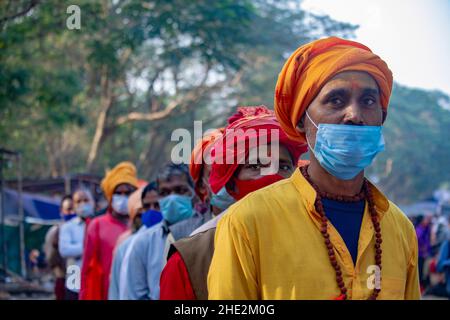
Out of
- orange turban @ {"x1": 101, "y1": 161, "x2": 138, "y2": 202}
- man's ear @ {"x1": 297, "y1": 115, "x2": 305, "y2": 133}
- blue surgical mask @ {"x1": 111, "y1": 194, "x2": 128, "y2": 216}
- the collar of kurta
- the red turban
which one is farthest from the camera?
orange turban @ {"x1": 101, "y1": 161, "x2": 138, "y2": 202}

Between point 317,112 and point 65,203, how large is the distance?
8714 millimetres

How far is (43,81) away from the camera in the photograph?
53.9 ft

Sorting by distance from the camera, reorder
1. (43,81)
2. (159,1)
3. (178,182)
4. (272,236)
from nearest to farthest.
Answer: (272,236) → (178,182) → (43,81) → (159,1)

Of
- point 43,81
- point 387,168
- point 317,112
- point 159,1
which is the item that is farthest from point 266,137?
point 387,168

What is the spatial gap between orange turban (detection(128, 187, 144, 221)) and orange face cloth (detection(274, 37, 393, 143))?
465 centimetres

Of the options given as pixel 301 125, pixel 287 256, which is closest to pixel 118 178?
pixel 301 125

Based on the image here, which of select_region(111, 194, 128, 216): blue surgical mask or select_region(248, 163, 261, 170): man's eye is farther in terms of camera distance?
select_region(111, 194, 128, 216): blue surgical mask

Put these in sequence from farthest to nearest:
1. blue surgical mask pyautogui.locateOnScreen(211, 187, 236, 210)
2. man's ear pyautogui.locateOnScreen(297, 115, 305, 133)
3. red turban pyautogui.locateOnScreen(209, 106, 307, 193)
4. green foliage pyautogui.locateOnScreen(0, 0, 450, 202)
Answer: green foliage pyautogui.locateOnScreen(0, 0, 450, 202) → blue surgical mask pyautogui.locateOnScreen(211, 187, 236, 210) → red turban pyautogui.locateOnScreen(209, 106, 307, 193) → man's ear pyautogui.locateOnScreen(297, 115, 305, 133)

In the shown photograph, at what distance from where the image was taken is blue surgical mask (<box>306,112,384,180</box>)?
2748 millimetres

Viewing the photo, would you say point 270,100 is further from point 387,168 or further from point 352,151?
point 352,151

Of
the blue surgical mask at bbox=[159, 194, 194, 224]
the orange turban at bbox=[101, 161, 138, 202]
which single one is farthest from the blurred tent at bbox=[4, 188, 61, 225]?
the blue surgical mask at bbox=[159, 194, 194, 224]

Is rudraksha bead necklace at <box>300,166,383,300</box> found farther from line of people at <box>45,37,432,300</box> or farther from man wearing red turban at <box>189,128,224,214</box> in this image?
man wearing red turban at <box>189,128,224,214</box>

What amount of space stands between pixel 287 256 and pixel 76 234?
6898 millimetres

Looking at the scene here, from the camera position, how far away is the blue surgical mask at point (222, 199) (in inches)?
162
